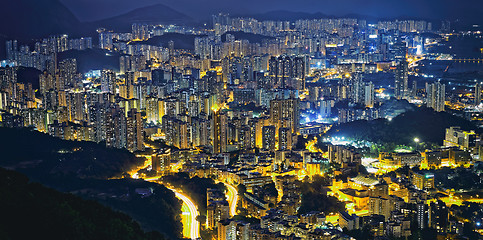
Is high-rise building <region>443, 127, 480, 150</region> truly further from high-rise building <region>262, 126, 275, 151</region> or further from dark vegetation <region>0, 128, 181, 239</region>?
dark vegetation <region>0, 128, 181, 239</region>

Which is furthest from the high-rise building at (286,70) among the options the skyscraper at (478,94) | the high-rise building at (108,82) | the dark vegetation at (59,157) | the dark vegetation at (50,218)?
the dark vegetation at (50,218)

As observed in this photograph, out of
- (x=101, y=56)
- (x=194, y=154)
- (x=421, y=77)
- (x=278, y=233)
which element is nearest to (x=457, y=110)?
(x=421, y=77)

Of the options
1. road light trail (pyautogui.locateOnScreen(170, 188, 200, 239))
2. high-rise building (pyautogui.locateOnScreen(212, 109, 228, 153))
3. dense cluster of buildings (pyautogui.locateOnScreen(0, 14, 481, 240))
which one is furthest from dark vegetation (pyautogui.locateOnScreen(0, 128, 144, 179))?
high-rise building (pyautogui.locateOnScreen(212, 109, 228, 153))

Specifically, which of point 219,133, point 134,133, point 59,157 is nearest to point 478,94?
point 219,133

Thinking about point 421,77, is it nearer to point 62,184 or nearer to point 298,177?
point 298,177

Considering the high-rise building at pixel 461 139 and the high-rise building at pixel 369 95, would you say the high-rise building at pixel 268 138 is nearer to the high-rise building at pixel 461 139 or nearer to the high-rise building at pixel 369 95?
the high-rise building at pixel 461 139

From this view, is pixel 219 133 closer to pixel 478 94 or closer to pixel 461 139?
pixel 461 139
